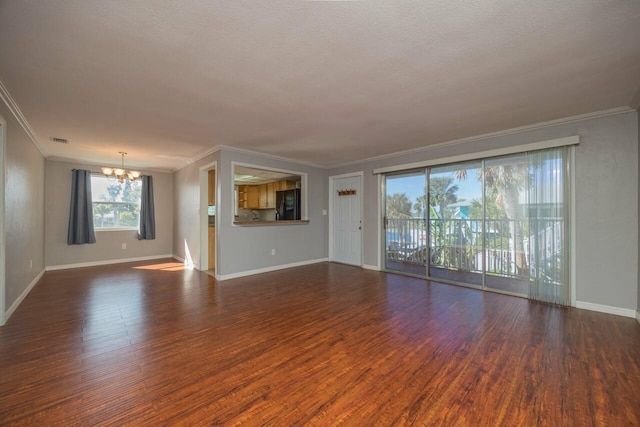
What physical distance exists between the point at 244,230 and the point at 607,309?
17.1 feet

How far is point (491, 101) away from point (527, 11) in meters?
1.37

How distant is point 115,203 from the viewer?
6.39m

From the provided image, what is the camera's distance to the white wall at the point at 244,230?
467 centimetres

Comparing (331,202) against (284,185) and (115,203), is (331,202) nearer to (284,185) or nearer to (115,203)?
(284,185)

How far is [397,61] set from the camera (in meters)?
2.07

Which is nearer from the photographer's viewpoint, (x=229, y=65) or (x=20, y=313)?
(x=229, y=65)

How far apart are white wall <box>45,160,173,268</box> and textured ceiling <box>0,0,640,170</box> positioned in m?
2.64

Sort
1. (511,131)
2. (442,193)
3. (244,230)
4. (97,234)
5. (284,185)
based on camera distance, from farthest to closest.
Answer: (284,185) → (97,234) → (244,230) → (442,193) → (511,131)

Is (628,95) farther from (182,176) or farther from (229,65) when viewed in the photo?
(182,176)

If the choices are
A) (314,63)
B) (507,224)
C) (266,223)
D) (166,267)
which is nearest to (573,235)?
(507,224)

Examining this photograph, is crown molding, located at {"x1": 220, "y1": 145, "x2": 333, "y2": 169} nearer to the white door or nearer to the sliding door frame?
the white door

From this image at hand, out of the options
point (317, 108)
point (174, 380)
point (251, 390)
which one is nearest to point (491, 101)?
point (317, 108)

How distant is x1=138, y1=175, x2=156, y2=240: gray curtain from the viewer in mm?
6594

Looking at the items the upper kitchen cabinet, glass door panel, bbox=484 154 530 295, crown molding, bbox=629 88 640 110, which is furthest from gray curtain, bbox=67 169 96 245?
crown molding, bbox=629 88 640 110
